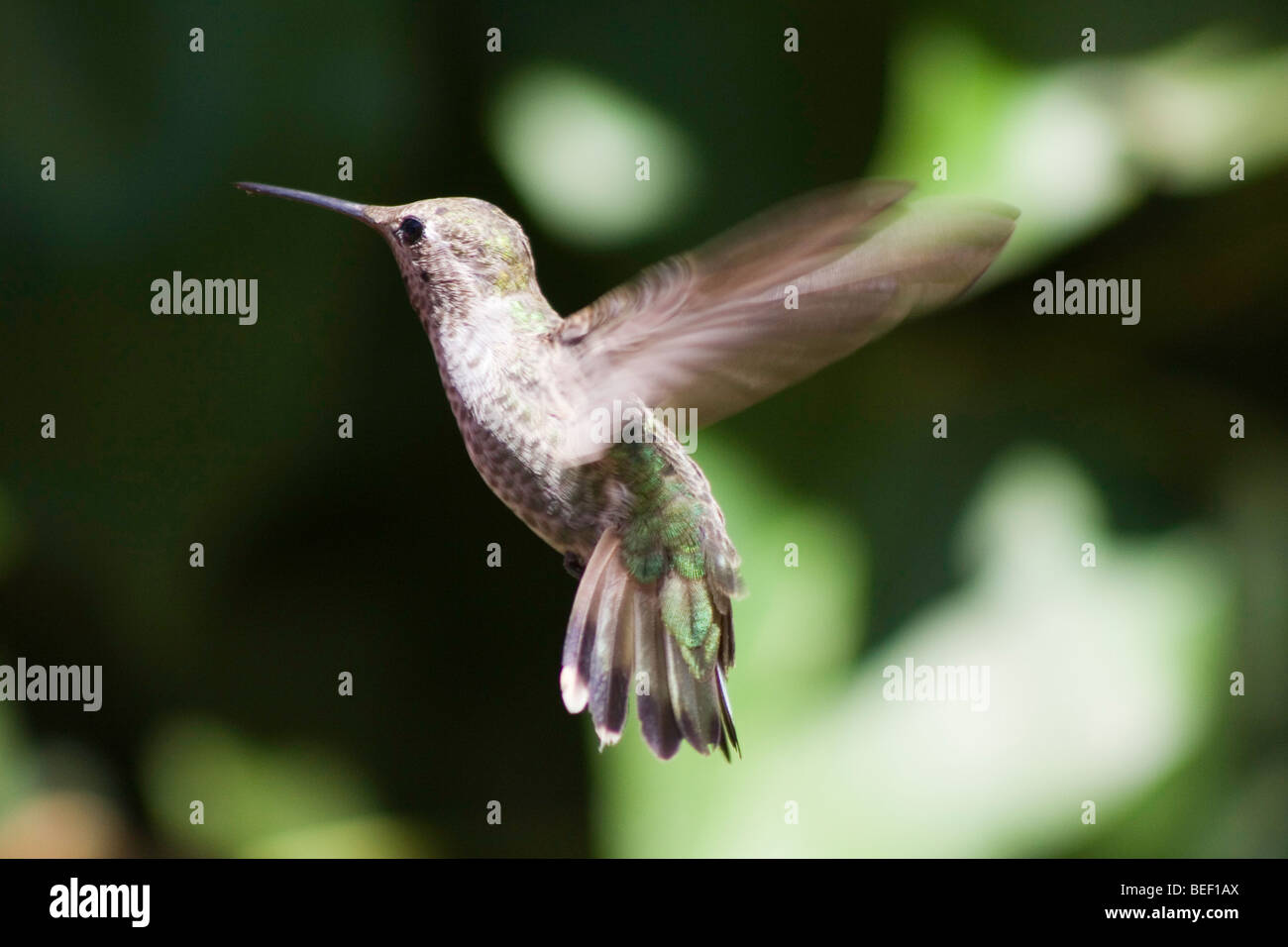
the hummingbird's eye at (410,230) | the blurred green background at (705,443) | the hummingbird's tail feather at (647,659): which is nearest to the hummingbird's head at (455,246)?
the hummingbird's eye at (410,230)

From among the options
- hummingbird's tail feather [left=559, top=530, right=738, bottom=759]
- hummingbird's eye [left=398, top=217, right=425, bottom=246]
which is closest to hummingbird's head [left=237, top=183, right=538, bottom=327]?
hummingbird's eye [left=398, top=217, right=425, bottom=246]

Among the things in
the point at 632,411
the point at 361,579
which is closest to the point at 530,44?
the point at 361,579

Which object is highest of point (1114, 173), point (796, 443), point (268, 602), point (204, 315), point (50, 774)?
point (1114, 173)

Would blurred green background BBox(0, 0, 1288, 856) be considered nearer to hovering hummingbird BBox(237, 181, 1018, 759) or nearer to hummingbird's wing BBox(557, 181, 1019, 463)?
hovering hummingbird BBox(237, 181, 1018, 759)

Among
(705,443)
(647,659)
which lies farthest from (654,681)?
(705,443)

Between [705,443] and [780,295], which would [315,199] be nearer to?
[780,295]

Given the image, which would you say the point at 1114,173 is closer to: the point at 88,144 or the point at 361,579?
the point at 361,579

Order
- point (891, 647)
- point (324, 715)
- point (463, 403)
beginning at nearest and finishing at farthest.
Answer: point (463, 403), point (891, 647), point (324, 715)
